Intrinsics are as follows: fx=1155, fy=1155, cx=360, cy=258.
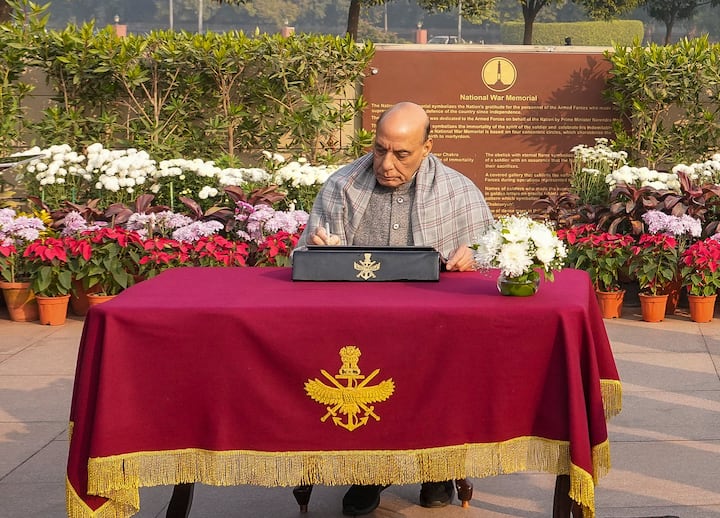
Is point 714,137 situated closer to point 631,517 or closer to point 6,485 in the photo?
point 631,517

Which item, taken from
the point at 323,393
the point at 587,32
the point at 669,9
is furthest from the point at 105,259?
the point at 587,32

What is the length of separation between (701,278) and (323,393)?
499 cm

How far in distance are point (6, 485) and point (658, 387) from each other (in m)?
3.43

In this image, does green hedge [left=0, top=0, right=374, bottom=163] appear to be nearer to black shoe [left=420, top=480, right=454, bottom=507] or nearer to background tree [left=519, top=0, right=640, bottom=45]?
black shoe [left=420, top=480, right=454, bottom=507]

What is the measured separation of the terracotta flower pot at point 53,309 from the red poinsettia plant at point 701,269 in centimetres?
429

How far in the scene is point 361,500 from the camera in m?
4.39

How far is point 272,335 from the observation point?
3600 millimetres

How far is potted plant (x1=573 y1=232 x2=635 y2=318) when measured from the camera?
8156mm

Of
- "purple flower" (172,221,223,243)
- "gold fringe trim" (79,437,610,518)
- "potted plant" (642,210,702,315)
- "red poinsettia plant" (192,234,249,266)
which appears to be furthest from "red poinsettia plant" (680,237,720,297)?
"gold fringe trim" (79,437,610,518)

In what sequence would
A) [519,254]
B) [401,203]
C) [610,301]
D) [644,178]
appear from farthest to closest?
[644,178], [610,301], [401,203], [519,254]

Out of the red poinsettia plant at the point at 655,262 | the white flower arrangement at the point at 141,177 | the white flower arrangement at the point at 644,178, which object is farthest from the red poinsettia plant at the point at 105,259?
the white flower arrangement at the point at 644,178

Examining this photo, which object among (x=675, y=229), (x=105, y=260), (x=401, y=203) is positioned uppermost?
(x=401, y=203)

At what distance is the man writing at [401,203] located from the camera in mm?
4434

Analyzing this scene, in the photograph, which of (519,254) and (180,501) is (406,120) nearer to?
(519,254)
